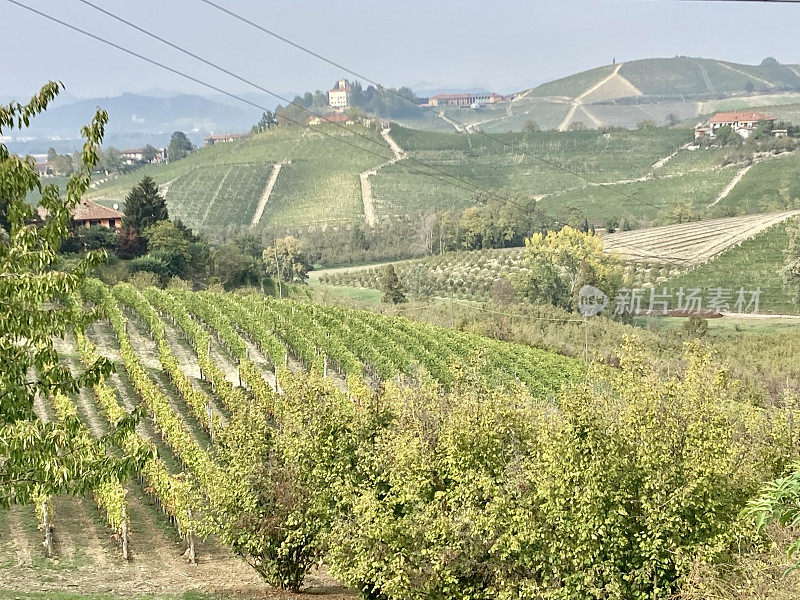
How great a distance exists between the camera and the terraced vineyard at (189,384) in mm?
20250

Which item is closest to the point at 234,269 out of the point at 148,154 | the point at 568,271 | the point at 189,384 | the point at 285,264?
the point at 285,264

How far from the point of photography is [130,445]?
21.1m

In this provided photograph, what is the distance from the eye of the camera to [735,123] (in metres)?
146

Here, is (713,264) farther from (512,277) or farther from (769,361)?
(769,361)

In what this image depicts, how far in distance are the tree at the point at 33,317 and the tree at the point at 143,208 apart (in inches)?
2188

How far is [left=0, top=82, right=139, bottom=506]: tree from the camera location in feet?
34.3

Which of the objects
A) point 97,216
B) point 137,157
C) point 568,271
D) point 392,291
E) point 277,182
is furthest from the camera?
point 137,157

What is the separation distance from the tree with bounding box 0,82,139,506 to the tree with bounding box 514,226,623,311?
60.5 metres

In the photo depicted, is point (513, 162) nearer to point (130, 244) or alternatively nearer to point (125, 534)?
point (130, 244)

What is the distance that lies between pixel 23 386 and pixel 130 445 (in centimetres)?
1089

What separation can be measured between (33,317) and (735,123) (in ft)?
483

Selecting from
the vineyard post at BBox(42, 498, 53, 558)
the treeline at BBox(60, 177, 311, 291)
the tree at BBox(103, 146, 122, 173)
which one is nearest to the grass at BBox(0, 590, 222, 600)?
the vineyard post at BBox(42, 498, 53, 558)

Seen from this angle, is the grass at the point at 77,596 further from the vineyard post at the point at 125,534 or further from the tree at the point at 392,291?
the tree at the point at 392,291

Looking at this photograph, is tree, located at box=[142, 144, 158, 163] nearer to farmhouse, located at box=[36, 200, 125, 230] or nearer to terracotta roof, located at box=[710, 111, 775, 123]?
terracotta roof, located at box=[710, 111, 775, 123]
